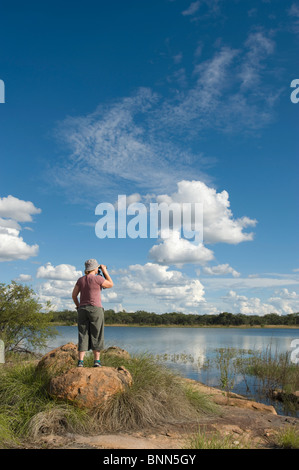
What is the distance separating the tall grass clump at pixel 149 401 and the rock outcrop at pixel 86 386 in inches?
7.4

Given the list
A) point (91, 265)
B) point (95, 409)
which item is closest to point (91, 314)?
point (91, 265)

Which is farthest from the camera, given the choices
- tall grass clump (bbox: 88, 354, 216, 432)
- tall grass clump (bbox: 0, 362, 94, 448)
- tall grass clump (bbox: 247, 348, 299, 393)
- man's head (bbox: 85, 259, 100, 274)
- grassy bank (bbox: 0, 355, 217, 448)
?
tall grass clump (bbox: 247, 348, 299, 393)

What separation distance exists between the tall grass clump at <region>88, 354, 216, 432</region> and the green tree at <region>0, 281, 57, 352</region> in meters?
9.66

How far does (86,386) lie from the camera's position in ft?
23.7

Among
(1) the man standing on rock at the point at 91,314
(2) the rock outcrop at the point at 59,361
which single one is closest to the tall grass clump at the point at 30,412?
(2) the rock outcrop at the point at 59,361

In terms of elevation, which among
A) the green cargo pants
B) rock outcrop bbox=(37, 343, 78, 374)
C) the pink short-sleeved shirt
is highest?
the pink short-sleeved shirt

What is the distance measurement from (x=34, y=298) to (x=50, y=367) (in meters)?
10.7

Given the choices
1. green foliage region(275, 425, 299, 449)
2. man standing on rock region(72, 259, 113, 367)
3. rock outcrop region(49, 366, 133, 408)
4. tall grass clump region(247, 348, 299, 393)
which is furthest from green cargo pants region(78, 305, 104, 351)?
tall grass clump region(247, 348, 299, 393)

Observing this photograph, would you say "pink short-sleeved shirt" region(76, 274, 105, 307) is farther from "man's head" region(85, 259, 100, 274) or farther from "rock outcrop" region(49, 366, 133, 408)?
"rock outcrop" region(49, 366, 133, 408)

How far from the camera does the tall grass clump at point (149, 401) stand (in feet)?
23.3

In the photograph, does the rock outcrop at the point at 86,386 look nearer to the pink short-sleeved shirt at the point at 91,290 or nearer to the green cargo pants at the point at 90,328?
the green cargo pants at the point at 90,328

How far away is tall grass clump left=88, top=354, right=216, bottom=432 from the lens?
23.3 ft

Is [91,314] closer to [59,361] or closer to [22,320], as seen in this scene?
[59,361]

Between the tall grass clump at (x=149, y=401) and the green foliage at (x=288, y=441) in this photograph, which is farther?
the tall grass clump at (x=149, y=401)
